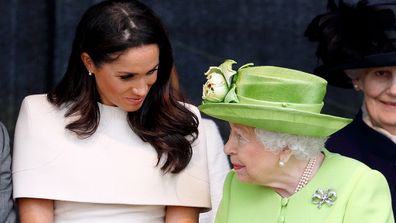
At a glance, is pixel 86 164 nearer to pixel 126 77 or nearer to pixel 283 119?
pixel 126 77

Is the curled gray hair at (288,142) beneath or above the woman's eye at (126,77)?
beneath

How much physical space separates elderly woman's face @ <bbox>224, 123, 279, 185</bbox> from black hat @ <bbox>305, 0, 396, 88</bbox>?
774 mm

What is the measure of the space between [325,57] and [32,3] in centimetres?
157

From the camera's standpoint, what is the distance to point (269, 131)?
420 cm

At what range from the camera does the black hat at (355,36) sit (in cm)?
A: 478

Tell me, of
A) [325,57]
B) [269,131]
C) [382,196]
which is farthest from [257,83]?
[325,57]

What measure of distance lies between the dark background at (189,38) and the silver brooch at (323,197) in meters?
1.88

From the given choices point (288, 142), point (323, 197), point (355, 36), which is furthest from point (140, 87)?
point (355, 36)

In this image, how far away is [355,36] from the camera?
489 cm

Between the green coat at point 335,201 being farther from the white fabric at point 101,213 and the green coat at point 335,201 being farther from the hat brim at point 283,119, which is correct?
the white fabric at point 101,213

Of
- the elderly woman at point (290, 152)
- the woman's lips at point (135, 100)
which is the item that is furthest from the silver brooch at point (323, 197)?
the woman's lips at point (135, 100)

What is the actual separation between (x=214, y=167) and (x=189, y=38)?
3.73 ft

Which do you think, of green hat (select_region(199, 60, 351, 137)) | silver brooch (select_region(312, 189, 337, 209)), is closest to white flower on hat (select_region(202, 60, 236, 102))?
green hat (select_region(199, 60, 351, 137))

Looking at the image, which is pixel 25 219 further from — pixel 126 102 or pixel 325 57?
pixel 325 57
